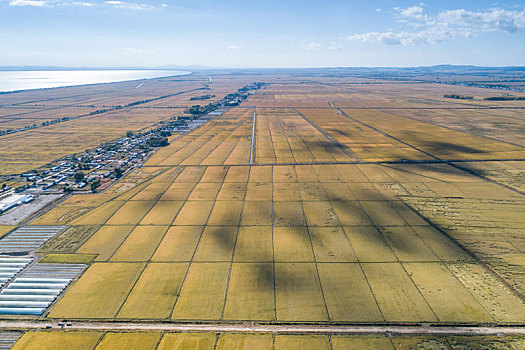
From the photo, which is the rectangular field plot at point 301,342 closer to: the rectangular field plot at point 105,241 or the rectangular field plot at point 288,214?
the rectangular field plot at point 288,214

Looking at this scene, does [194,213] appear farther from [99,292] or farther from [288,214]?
[99,292]

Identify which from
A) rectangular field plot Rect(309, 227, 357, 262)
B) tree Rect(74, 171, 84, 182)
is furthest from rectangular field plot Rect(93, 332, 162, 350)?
tree Rect(74, 171, 84, 182)

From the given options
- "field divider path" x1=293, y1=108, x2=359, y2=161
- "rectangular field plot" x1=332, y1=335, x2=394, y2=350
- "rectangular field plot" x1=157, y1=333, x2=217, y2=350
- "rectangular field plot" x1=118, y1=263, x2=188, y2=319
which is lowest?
"rectangular field plot" x1=157, y1=333, x2=217, y2=350

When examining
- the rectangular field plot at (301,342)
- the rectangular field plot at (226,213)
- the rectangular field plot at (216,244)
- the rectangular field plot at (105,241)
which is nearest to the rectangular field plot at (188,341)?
the rectangular field plot at (301,342)

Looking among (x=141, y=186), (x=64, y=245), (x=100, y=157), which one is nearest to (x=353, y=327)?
(x=64, y=245)

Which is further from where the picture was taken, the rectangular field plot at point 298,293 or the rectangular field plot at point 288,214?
the rectangular field plot at point 288,214

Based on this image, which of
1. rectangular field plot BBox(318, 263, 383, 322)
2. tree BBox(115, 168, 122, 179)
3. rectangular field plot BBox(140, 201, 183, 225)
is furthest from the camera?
tree BBox(115, 168, 122, 179)

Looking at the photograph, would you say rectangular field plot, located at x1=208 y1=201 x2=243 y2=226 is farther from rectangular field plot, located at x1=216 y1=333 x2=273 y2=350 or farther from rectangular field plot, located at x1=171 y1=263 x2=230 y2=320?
rectangular field plot, located at x1=216 y1=333 x2=273 y2=350
